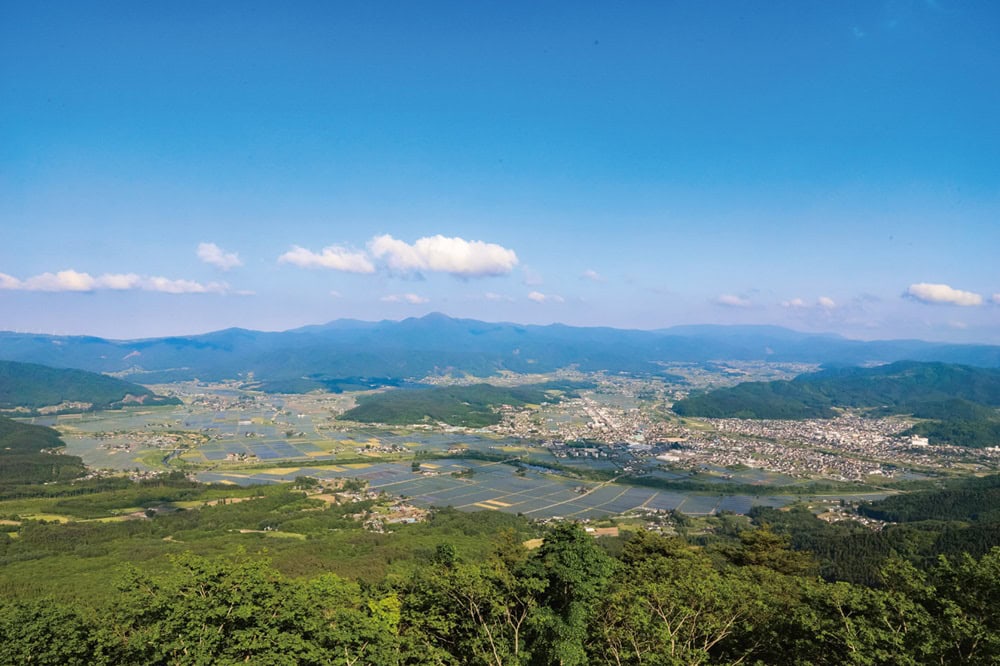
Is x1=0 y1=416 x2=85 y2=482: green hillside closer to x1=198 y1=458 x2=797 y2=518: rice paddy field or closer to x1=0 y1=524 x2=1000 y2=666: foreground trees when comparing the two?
x1=198 y1=458 x2=797 y2=518: rice paddy field

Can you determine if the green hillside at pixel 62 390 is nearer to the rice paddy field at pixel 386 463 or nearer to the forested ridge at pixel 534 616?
the rice paddy field at pixel 386 463

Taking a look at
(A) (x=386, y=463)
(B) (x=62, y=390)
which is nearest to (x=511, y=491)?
(A) (x=386, y=463)

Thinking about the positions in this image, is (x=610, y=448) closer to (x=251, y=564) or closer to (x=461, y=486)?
(x=461, y=486)

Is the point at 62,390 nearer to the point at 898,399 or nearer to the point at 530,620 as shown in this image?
the point at 530,620

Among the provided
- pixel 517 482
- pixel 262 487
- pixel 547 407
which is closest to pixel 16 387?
pixel 262 487

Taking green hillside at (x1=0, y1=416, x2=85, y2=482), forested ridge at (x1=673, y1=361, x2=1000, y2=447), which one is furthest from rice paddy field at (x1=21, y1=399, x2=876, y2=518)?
forested ridge at (x1=673, y1=361, x2=1000, y2=447)

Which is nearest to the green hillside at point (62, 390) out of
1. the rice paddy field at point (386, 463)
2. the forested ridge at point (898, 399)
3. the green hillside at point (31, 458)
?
the rice paddy field at point (386, 463)
